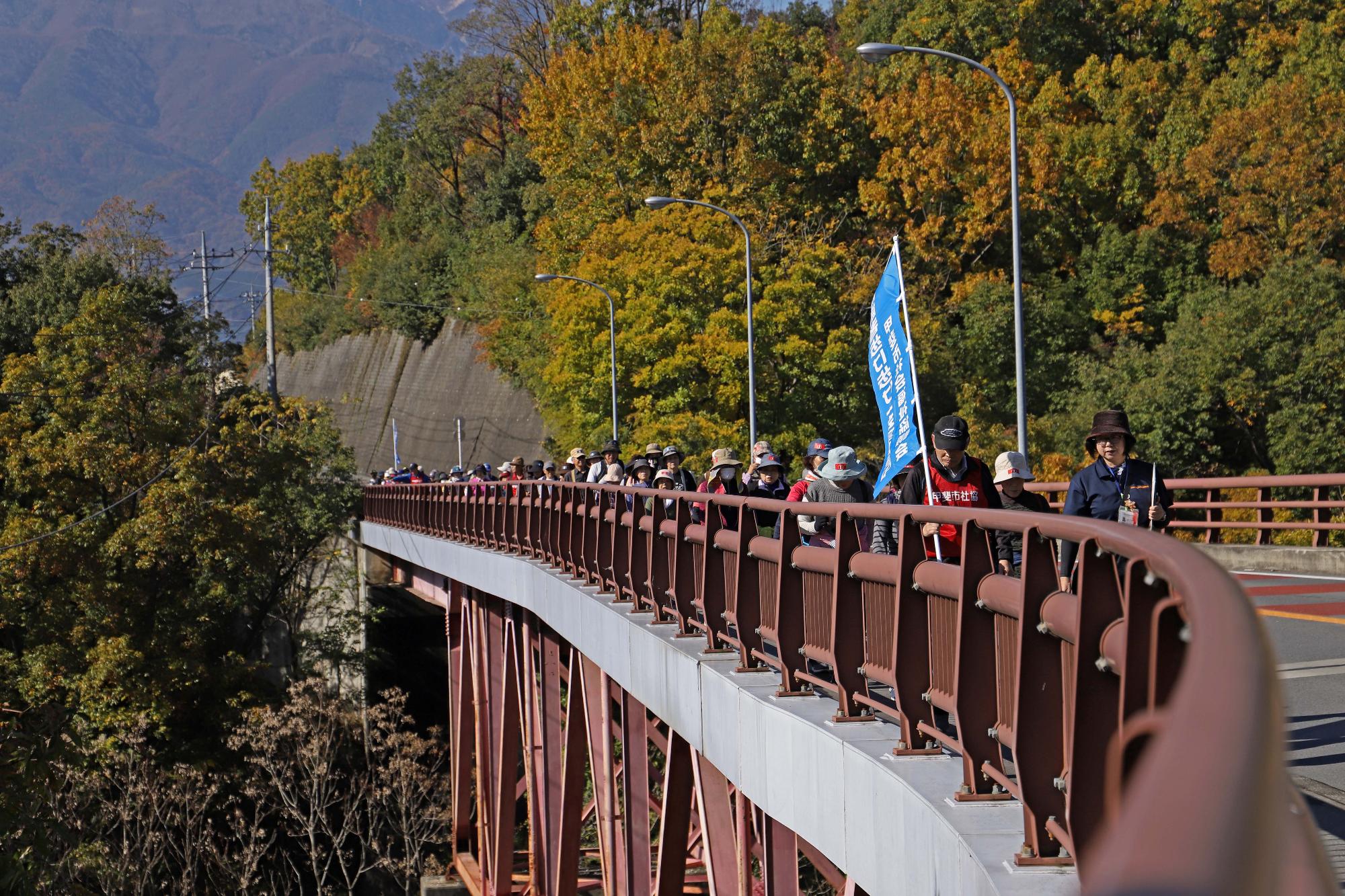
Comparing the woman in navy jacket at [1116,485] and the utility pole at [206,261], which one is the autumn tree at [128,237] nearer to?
the utility pole at [206,261]

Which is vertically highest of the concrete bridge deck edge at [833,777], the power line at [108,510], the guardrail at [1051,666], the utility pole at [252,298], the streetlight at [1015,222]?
the utility pole at [252,298]

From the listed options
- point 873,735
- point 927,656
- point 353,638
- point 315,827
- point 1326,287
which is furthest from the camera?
point 353,638

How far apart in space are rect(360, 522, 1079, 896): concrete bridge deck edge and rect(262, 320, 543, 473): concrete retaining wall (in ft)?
179

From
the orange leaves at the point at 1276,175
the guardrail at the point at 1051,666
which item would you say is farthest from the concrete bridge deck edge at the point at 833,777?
the orange leaves at the point at 1276,175

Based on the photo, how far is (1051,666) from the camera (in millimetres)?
4738

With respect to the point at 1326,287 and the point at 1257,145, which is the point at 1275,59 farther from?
the point at 1326,287

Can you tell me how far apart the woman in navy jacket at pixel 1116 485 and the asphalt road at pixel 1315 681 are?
1168 millimetres

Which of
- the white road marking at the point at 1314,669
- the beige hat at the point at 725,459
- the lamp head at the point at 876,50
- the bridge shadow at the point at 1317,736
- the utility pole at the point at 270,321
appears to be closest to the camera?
the bridge shadow at the point at 1317,736

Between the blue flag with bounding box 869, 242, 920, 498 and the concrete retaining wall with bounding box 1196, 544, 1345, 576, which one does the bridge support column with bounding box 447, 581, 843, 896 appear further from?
the concrete retaining wall with bounding box 1196, 544, 1345, 576

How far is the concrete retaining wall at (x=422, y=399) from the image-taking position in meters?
73.1

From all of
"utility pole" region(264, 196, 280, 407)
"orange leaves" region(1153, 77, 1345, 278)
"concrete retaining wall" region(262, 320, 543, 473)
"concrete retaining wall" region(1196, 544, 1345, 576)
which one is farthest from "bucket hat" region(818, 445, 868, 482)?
"concrete retaining wall" region(262, 320, 543, 473)

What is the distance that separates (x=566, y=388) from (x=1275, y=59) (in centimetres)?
3285

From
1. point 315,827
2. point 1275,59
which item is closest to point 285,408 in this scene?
point 315,827

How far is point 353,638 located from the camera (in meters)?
45.9
